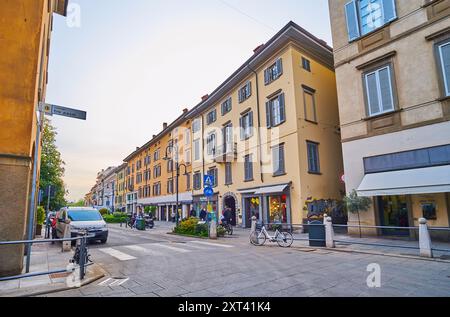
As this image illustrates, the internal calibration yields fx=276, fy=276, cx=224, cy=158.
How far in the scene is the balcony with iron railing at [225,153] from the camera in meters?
23.8

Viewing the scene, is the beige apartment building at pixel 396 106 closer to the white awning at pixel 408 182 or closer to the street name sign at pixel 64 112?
the white awning at pixel 408 182

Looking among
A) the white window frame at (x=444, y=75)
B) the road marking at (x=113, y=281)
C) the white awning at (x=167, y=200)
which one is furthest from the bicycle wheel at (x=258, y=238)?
the white awning at (x=167, y=200)

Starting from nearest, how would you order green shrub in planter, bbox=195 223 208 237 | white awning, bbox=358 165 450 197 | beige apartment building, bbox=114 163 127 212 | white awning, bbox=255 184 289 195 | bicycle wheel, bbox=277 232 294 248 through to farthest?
white awning, bbox=358 165 450 197, bicycle wheel, bbox=277 232 294 248, green shrub in planter, bbox=195 223 208 237, white awning, bbox=255 184 289 195, beige apartment building, bbox=114 163 127 212

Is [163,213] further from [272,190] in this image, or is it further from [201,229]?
[272,190]

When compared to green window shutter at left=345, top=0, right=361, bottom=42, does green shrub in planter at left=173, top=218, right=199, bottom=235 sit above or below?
below

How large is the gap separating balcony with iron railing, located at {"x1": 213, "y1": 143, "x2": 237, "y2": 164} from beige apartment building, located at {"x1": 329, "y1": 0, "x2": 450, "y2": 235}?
10507 millimetres

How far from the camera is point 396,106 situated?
1262 cm

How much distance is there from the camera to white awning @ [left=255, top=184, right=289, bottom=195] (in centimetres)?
1773

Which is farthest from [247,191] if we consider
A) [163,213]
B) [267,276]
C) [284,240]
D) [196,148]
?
[163,213]

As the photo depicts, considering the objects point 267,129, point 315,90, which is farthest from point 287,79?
point 267,129

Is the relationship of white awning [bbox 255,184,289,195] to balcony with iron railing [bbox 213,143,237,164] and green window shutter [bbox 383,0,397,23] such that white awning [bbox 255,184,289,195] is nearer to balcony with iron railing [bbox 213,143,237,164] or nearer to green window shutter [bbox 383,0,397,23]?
balcony with iron railing [bbox 213,143,237,164]

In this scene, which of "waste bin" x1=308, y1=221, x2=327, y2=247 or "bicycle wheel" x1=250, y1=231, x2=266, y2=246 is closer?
"waste bin" x1=308, y1=221, x2=327, y2=247

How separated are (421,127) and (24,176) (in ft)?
46.7

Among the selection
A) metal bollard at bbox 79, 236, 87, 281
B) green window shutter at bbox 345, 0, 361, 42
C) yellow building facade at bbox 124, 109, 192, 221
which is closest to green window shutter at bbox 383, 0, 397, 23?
green window shutter at bbox 345, 0, 361, 42
